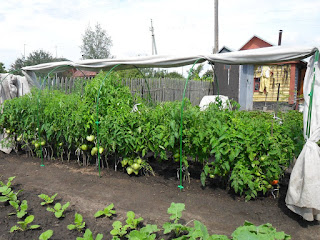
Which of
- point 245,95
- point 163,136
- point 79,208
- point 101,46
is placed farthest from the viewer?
point 101,46

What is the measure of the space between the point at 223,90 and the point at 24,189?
1155cm

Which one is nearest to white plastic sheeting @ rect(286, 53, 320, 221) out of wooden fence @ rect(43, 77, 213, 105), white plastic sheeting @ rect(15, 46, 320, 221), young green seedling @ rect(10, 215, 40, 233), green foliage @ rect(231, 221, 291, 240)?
white plastic sheeting @ rect(15, 46, 320, 221)

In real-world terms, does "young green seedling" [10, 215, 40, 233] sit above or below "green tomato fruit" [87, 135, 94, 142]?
below

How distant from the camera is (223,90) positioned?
13.7 m

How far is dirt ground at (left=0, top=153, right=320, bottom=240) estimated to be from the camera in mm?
2901

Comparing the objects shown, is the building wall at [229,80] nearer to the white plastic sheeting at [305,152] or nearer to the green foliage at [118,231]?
the white plastic sheeting at [305,152]

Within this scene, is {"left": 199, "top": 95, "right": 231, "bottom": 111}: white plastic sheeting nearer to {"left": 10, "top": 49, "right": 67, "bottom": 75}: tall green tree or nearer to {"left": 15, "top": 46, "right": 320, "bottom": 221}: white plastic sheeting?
{"left": 15, "top": 46, "right": 320, "bottom": 221}: white plastic sheeting

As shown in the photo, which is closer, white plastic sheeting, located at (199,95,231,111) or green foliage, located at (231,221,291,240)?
green foliage, located at (231,221,291,240)

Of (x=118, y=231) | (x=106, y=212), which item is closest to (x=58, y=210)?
(x=106, y=212)

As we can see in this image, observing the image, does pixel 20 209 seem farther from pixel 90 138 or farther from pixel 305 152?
pixel 305 152

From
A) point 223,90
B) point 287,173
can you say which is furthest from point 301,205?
point 223,90

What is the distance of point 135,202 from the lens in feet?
11.5

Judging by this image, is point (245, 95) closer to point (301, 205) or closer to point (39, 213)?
point (301, 205)

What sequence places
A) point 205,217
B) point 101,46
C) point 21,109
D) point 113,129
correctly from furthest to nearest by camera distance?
point 101,46, point 21,109, point 113,129, point 205,217
